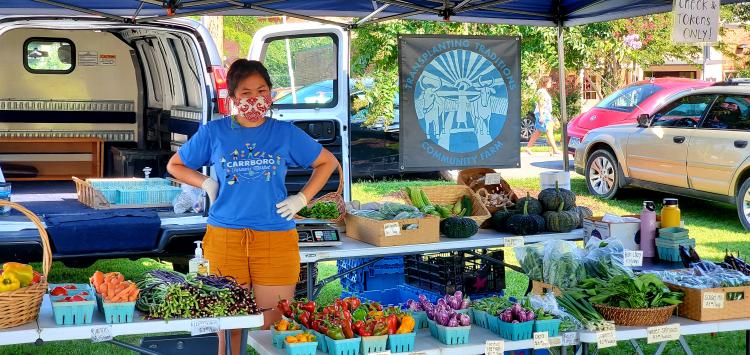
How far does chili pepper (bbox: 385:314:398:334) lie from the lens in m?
4.20

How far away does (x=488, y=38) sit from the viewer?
23.2ft

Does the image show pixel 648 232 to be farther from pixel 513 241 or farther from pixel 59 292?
pixel 59 292

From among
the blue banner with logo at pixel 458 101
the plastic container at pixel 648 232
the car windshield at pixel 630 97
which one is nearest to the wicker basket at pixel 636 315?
the plastic container at pixel 648 232

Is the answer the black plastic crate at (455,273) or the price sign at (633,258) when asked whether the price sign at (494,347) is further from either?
the black plastic crate at (455,273)

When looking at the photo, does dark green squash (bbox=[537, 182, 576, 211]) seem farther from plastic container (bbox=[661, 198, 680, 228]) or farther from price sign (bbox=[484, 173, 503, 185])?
plastic container (bbox=[661, 198, 680, 228])

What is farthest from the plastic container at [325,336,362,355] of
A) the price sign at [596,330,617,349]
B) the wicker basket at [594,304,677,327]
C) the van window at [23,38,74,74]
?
the van window at [23,38,74,74]

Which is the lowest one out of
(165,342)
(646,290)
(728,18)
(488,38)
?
(165,342)

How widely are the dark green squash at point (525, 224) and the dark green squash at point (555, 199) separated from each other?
183 millimetres

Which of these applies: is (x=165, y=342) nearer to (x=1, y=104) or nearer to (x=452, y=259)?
(x=452, y=259)

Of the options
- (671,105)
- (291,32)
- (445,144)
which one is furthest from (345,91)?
(671,105)

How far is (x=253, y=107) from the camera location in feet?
15.3

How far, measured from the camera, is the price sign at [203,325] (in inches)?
161

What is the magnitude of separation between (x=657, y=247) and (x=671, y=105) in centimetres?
690

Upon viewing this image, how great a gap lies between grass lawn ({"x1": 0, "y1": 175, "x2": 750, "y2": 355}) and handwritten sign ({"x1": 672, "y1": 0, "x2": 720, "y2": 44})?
83.8 inches
